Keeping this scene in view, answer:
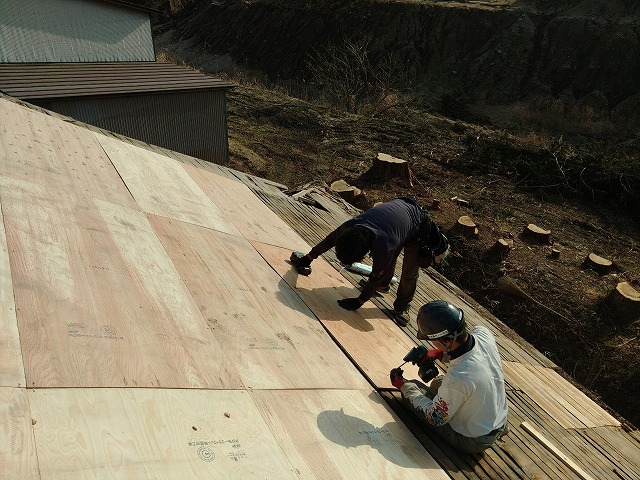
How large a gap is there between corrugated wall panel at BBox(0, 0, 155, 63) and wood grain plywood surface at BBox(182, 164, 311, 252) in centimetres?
878

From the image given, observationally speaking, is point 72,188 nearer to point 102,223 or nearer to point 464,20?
point 102,223

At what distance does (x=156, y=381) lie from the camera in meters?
2.63

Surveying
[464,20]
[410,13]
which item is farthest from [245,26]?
[464,20]

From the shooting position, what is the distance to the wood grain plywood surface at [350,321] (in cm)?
398

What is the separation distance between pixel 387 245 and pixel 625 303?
20.7 ft

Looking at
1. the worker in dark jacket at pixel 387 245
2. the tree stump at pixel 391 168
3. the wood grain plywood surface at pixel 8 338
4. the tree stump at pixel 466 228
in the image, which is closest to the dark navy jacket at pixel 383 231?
the worker in dark jacket at pixel 387 245

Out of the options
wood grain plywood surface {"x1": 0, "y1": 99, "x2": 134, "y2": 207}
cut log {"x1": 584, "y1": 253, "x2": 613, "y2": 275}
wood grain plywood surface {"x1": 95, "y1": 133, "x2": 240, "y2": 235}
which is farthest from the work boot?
cut log {"x1": 584, "y1": 253, "x2": 613, "y2": 275}

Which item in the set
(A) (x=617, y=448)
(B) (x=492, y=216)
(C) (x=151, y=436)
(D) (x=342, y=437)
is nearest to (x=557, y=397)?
(A) (x=617, y=448)

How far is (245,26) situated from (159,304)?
34.7 meters

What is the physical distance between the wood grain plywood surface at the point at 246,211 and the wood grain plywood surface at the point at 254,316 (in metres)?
0.78

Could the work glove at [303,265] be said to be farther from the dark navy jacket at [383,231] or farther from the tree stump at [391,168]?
the tree stump at [391,168]

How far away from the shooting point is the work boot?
16.0 ft

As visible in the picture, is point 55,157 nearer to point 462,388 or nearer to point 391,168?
point 462,388

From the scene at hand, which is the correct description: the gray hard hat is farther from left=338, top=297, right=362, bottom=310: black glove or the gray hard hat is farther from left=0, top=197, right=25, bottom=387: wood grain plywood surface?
left=0, top=197, right=25, bottom=387: wood grain plywood surface
